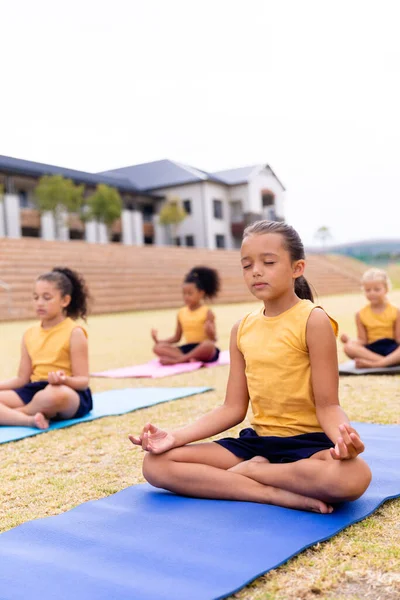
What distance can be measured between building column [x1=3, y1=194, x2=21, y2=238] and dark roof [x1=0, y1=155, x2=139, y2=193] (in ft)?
3.92

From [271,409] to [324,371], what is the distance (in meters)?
0.26

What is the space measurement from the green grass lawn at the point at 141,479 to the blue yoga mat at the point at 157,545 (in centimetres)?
6

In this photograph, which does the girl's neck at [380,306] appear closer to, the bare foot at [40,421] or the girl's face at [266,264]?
the bare foot at [40,421]

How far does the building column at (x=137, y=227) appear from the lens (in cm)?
3350

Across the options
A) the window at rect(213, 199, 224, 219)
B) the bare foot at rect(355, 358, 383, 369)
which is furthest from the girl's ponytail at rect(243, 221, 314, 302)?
the window at rect(213, 199, 224, 219)

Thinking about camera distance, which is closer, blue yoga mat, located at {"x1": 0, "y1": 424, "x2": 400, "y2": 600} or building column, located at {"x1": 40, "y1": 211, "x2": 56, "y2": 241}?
blue yoga mat, located at {"x1": 0, "y1": 424, "x2": 400, "y2": 600}

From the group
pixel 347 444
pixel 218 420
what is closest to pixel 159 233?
pixel 218 420

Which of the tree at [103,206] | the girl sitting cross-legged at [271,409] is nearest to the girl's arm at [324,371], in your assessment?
the girl sitting cross-legged at [271,409]

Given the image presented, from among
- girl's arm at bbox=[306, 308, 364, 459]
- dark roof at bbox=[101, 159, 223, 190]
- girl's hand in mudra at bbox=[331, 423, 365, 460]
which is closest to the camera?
girl's hand in mudra at bbox=[331, 423, 365, 460]

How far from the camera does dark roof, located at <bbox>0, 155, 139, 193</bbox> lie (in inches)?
1048

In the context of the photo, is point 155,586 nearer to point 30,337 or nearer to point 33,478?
point 33,478

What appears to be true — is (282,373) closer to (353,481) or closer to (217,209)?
(353,481)

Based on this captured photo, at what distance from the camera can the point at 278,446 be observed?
7.63ft

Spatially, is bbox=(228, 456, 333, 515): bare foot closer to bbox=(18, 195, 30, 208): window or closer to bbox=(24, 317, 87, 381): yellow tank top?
bbox=(24, 317, 87, 381): yellow tank top
